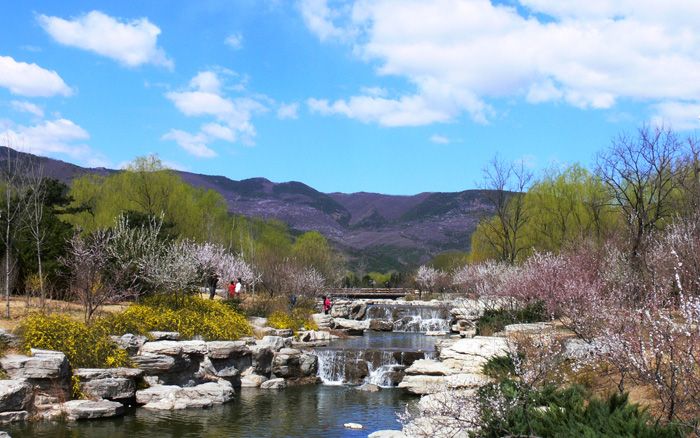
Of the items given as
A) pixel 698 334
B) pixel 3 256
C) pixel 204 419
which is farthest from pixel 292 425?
pixel 3 256

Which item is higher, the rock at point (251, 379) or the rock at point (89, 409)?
the rock at point (89, 409)

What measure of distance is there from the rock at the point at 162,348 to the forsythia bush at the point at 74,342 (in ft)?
2.02

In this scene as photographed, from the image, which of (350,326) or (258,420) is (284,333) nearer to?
(350,326)

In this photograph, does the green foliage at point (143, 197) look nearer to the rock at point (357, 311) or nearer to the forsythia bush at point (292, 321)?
the rock at point (357, 311)

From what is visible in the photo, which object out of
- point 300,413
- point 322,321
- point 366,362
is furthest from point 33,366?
point 322,321

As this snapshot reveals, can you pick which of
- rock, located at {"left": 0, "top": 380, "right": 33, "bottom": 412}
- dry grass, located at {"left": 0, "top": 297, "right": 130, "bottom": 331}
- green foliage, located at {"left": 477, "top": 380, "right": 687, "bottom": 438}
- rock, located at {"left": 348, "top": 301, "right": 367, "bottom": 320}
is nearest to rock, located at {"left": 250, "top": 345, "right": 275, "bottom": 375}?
dry grass, located at {"left": 0, "top": 297, "right": 130, "bottom": 331}

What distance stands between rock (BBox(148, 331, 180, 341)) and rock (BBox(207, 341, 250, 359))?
98 cm

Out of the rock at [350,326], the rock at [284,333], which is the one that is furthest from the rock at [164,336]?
the rock at [350,326]

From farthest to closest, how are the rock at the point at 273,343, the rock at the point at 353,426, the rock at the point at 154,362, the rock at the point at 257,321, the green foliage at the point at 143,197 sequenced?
1. the green foliage at the point at 143,197
2. the rock at the point at 257,321
3. the rock at the point at 273,343
4. the rock at the point at 154,362
5. the rock at the point at 353,426

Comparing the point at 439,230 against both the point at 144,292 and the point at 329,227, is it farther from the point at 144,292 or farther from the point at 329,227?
the point at 144,292

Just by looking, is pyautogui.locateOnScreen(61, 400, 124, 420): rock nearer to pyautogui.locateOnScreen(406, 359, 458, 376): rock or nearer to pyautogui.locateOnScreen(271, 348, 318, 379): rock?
pyautogui.locateOnScreen(271, 348, 318, 379): rock

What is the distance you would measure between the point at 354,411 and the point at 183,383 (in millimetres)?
4816

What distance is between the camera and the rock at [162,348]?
14039 millimetres

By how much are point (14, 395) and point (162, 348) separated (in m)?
3.87
